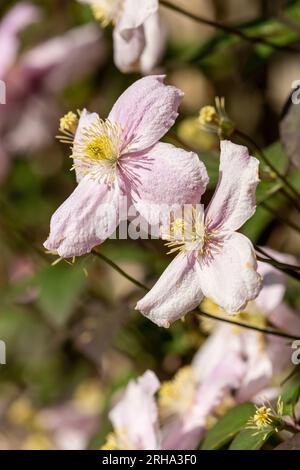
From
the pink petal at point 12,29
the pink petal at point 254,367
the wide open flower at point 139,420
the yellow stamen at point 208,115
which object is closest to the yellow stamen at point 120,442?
the wide open flower at point 139,420

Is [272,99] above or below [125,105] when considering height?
below

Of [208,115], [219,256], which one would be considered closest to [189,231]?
[219,256]

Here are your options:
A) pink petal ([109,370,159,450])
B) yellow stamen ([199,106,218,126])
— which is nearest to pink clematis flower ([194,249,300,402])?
pink petal ([109,370,159,450])

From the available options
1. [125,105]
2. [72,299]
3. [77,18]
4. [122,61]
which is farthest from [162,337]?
[77,18]

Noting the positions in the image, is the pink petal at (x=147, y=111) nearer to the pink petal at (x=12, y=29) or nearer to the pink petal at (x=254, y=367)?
the pink petal at (x=254, y=367)

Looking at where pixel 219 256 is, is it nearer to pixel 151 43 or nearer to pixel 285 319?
pixel 285 319

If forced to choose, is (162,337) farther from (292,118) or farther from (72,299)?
(292,118)
